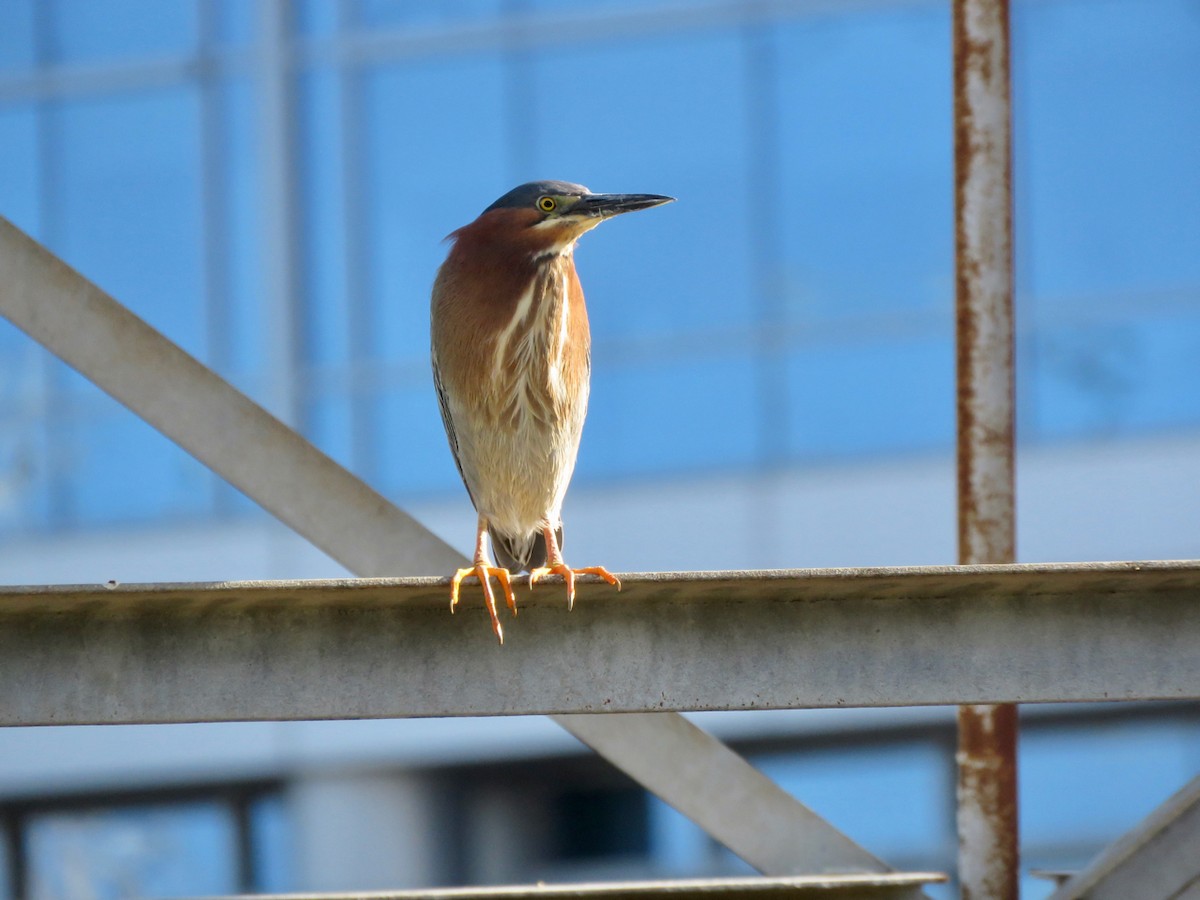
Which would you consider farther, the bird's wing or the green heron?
the bird's wing

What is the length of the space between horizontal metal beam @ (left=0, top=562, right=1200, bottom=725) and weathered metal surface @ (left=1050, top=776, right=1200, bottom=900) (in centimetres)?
59

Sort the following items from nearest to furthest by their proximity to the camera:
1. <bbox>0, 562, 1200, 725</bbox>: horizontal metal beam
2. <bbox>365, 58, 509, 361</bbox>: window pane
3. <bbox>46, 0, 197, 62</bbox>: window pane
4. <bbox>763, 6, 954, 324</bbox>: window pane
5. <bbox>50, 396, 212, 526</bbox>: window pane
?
<bbox>0, 562, 1200, 725</bbox>: horizontal metal beam → <bbox>763, 6, 954, 324</bbox>: window pane → <bbox>365, 58, 509, 361</bbox>: window pane → <bbox>50, 396, 212, 526</bbox>: window pane → <bbox>46, 0, 197, 62</bbox>: window pane

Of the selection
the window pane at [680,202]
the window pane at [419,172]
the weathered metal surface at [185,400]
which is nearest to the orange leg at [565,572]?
the weathered metal surface at [185,400]

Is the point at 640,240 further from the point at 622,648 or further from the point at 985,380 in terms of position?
the point at 622,648

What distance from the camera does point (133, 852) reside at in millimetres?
11445

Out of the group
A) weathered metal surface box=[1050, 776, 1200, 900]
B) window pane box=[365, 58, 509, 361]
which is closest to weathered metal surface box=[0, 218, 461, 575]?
weathered metal surface box=[1050, 776, 1200, 900]

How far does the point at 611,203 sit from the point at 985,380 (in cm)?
123

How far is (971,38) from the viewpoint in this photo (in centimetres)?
337

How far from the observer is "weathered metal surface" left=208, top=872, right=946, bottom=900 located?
3.18 metres

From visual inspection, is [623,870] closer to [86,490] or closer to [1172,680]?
[86,490]

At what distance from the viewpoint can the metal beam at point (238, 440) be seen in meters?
3.18

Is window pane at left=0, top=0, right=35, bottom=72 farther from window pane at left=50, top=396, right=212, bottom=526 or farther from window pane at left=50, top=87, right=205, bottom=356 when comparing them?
window pane at left=50, top=396, right=212, bottom=526

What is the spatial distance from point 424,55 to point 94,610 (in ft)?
28.8

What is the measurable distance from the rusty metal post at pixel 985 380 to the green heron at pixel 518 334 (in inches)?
35.4
